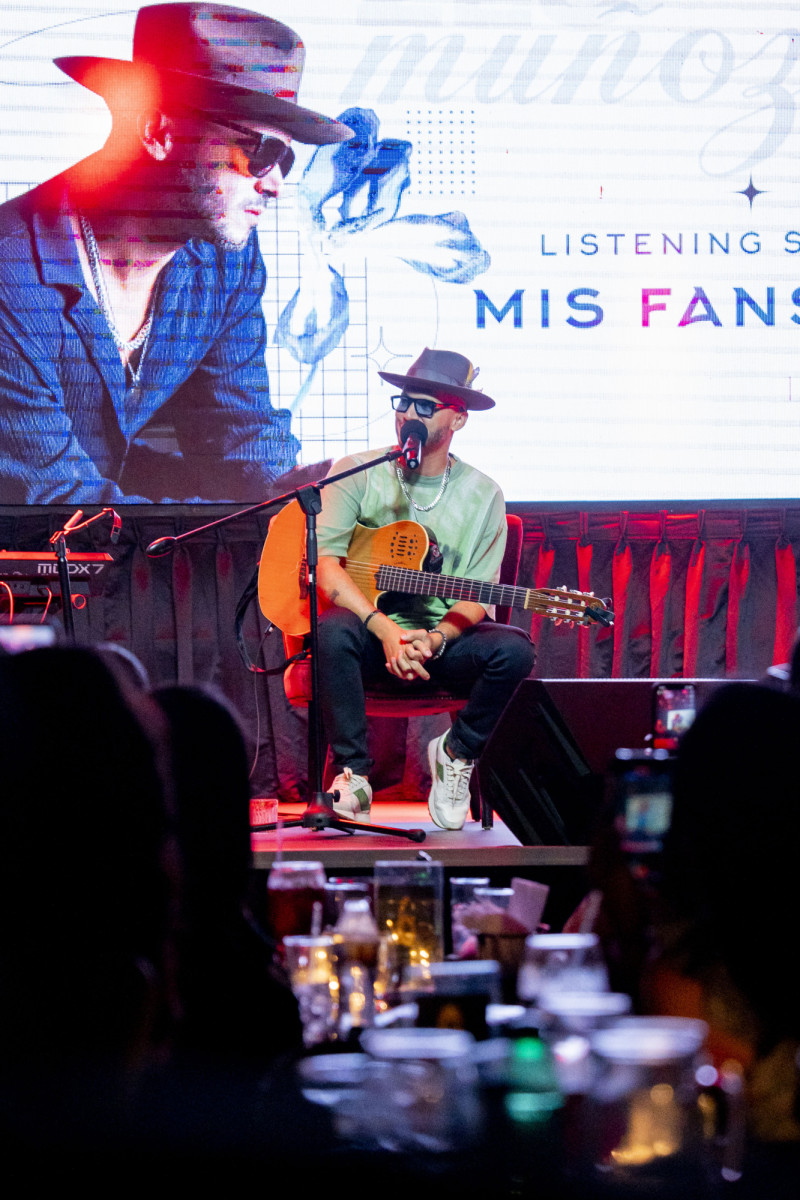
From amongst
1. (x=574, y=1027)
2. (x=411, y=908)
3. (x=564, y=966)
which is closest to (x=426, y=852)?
(x=411, y=908)

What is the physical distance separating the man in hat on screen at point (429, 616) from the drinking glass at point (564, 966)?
1.64m

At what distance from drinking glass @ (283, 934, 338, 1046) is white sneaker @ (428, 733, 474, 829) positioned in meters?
1.62

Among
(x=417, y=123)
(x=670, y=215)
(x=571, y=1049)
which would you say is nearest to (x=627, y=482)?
(x=670, y=215)

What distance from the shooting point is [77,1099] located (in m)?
0.68

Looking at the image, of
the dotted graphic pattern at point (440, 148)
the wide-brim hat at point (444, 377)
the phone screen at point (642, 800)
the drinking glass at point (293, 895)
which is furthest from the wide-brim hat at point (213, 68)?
the phone screen at point (642, 800)

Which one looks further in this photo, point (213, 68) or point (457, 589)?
point (213, 68)

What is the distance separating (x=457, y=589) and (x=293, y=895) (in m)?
1.61

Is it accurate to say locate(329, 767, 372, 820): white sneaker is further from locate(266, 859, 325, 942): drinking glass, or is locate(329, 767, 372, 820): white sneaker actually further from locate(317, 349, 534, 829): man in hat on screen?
locate(266, 859, 325, 942): drinking glass

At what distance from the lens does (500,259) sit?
13.0 feet

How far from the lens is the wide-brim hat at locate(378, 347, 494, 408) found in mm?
3115

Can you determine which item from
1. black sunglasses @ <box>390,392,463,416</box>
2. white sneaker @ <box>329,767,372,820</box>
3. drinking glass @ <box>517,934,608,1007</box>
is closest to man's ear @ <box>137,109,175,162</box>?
black sunglasses @ <box>390,392,463,416</box>

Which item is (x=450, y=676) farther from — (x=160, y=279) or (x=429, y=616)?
(x=160, y=279)

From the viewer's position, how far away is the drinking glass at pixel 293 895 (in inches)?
52.8

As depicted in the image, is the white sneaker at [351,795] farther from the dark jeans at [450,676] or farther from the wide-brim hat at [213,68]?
the wide-brim hat at [213,68]
